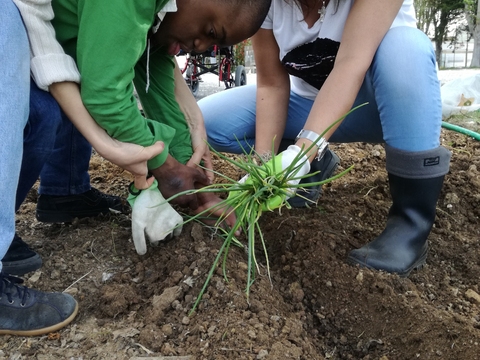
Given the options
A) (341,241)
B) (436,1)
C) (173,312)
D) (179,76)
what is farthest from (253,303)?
(436,1)

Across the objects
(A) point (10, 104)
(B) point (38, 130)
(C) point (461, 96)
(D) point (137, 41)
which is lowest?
(C) point (461, 96)

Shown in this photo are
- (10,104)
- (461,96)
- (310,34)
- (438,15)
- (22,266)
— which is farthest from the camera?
(438,15)

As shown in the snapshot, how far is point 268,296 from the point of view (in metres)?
1.19

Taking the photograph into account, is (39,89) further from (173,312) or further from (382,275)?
(382,275)

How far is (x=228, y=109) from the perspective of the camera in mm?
1899

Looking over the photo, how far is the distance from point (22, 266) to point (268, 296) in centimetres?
68

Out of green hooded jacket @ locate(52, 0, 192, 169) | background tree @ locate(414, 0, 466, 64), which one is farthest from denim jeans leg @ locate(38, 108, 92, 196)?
background tree @ locate(414, 0, 466, 64)

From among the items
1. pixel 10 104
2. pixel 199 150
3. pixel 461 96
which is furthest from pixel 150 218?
pixel 461 96

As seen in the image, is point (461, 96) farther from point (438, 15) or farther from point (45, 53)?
point (438, 15)

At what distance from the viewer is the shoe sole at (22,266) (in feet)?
4.22

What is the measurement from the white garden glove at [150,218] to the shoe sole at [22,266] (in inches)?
10.9

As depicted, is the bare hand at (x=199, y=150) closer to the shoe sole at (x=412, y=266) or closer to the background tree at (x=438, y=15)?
the shoe sole at (x=412, y=266)

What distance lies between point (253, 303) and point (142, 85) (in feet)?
2.68

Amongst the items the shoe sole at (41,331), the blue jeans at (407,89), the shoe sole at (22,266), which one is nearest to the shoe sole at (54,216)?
the shoe sole at (22,266)
